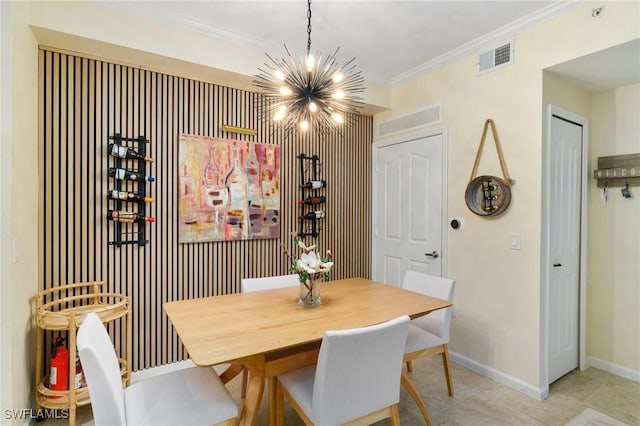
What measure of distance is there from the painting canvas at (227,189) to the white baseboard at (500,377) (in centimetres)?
206

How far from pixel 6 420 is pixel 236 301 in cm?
130

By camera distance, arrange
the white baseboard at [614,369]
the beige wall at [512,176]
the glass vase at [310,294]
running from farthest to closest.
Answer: the white baseboard at [614,369], the beige wall at [512,176], the glass vase at [310,294]

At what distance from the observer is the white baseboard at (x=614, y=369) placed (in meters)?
2.71

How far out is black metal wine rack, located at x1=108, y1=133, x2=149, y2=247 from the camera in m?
2.59

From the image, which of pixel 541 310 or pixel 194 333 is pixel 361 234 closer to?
pixel 541 310

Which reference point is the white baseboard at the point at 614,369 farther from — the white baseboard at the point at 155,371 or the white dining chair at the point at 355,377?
the white baseboard at the point at 155,371

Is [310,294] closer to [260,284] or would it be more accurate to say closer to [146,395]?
[260,284]

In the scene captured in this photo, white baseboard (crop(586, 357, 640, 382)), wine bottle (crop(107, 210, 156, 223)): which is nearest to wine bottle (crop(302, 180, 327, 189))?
wine bottle (crop(107, 210, 156, 223))

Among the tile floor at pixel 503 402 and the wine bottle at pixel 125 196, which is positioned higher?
the wine bottle at pixel 125 196

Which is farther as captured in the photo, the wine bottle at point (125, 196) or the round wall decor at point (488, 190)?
the round wall decor at point (488, 190)

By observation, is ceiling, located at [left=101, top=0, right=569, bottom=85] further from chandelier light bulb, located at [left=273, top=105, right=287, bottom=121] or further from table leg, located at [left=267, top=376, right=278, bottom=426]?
table leg, located at [left=267, top=376, right=278, bottom=426]

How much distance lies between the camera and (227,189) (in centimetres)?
302

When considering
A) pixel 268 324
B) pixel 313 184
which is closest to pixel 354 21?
pixel 313 184

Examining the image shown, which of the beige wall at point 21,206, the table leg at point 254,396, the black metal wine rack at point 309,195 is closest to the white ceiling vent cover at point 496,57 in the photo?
the black metal wine rack at point 309,195
